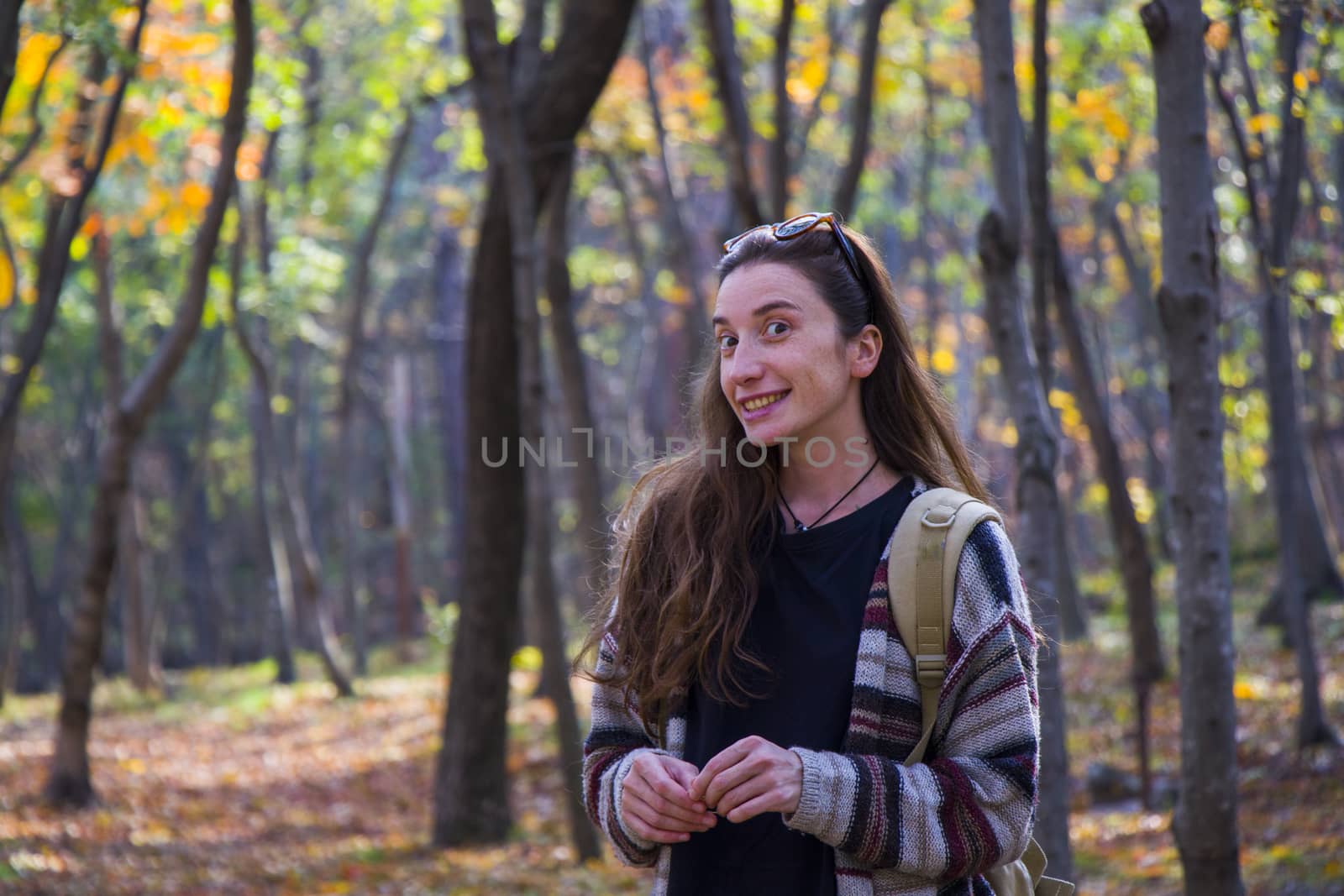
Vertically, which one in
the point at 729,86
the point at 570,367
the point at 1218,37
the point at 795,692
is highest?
the point at 1218,37

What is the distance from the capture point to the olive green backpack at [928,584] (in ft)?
7.14

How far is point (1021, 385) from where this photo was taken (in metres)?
4.81

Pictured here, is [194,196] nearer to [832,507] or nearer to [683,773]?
[832,507]

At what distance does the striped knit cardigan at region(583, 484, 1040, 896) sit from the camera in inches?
82.2

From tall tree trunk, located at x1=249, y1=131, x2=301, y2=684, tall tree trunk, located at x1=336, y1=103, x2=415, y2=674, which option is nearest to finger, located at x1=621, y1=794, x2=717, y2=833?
tall tree trunk, located at x1=249, y1=131, x2=301, y2=684

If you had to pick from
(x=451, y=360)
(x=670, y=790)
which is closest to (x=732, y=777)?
(x=670, y=790)

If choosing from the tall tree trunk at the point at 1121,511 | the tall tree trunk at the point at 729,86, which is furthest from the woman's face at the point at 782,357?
the tall tree trunk at the point at 1121,511

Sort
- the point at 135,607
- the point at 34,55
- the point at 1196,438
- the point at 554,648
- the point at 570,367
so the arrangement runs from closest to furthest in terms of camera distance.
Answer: the point at 1196,438 → the point at 554,648 → the point at 570,367 → the point at 34,55 → the point at 135,607

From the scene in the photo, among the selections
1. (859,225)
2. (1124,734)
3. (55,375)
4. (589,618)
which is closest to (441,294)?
(55,375)

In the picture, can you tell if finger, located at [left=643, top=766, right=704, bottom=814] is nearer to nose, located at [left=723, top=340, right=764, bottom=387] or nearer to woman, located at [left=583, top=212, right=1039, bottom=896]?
woman, located at [left=583, top=212, right=1039, bottom=896]

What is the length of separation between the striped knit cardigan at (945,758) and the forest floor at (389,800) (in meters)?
4.66

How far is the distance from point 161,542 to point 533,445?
3030cm

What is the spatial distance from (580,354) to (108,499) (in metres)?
3.65

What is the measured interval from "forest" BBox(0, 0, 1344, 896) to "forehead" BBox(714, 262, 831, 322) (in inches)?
35.8
